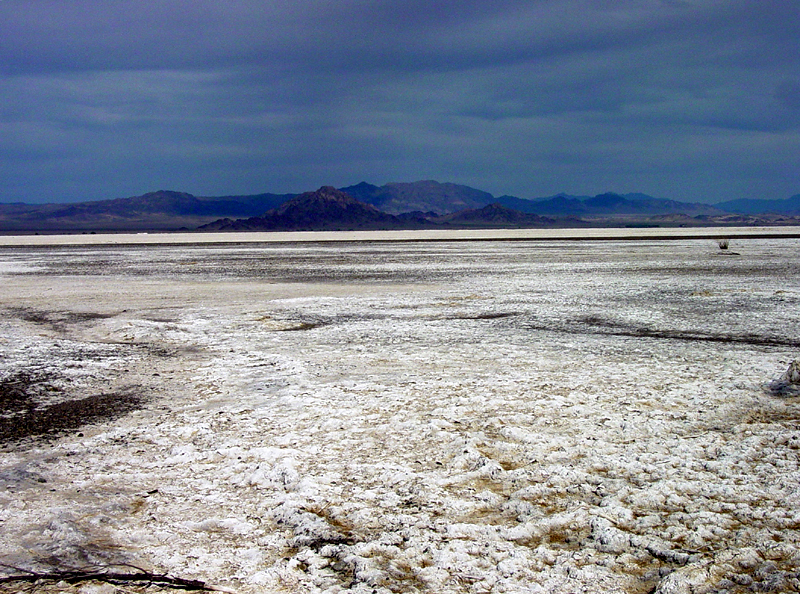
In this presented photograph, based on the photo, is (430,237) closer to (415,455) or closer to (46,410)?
(46,410)

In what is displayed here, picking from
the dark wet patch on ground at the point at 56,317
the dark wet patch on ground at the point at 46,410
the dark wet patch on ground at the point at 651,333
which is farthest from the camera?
the dark wet patch on ground at the point at 56,317

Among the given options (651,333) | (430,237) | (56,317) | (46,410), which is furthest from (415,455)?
(430,237)

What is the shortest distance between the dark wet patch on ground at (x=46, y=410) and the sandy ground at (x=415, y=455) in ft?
0.16

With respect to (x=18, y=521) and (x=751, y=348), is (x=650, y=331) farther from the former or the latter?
(x=18, y=521)

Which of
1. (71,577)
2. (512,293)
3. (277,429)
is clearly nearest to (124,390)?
(277,429)

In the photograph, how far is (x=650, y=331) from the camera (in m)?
9.01

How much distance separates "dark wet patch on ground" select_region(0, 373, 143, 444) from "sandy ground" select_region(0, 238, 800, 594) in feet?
0.16

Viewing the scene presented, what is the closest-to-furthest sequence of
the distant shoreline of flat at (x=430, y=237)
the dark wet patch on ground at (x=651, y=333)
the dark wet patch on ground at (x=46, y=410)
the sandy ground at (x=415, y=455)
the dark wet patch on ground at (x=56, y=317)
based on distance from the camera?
the sandy ground at (x=415, y=455) < the dark wet patch on ground at (x=46, y=410) < the dark wet patch on ground at (x=651, y=333) < the dark wet patch on ground at (x=56, y=317) < the distant shoreline of flat at (x=430, y=237)

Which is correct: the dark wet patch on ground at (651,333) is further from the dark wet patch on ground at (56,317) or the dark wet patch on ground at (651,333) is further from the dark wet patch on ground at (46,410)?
the dark wet patch on ground at (56,317)

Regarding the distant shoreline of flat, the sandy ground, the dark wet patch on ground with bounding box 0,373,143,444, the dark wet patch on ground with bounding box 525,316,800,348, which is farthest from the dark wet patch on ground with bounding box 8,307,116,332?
the distant shoreline of flat

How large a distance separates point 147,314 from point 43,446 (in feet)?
22.1

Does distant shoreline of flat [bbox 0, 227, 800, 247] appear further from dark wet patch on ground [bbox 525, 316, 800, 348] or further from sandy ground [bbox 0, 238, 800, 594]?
sandy ground [bbox 0, 238, 800, 594]

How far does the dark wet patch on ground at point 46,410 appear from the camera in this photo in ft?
16.9

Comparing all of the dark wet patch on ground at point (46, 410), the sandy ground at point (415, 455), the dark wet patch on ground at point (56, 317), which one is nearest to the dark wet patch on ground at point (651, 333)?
the sandy ground at point (415, 455)
